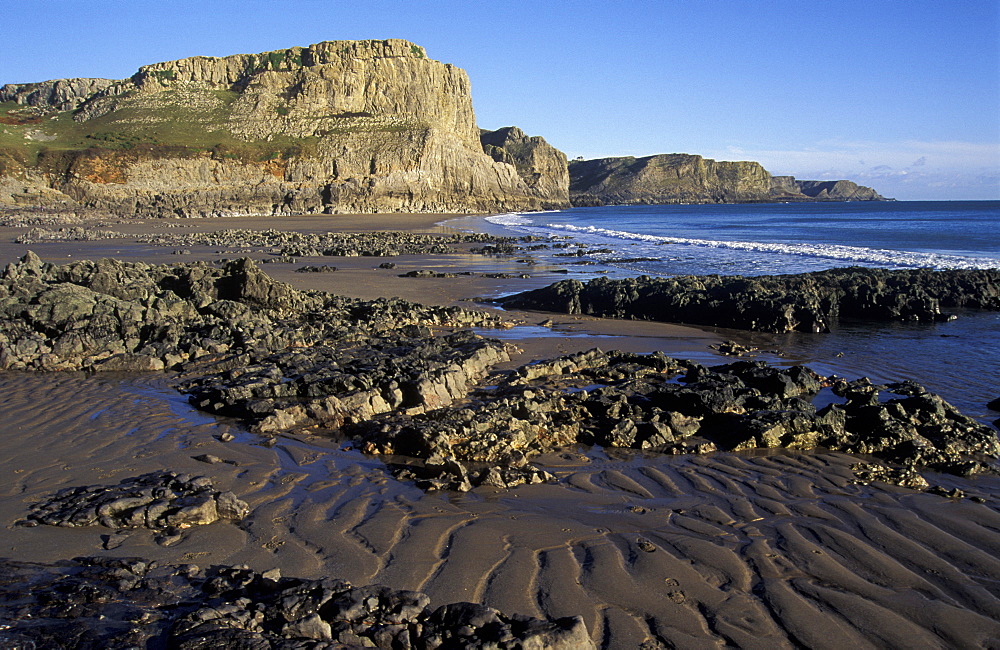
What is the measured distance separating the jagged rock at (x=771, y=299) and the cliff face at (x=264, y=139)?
2073 inches

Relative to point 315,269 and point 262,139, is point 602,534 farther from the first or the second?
point 262,139

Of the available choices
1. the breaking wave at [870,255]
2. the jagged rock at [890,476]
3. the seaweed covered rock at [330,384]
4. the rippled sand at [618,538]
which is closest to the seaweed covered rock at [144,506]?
the rippled sand at [618,538]

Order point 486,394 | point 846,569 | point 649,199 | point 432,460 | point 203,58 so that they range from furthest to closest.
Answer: point 649,199 < point 203,58 < point 486,394 < point 432,460 < point 846,569

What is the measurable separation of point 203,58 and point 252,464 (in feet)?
355

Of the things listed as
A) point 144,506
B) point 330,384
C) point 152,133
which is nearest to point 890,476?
point 330,384

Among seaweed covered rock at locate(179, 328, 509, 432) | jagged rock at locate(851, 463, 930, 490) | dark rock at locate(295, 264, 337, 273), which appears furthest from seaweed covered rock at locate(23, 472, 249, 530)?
dark rock at locate(295, 264, 337, 273)

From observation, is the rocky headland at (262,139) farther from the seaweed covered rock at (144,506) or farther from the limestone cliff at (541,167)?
the seaweed covered rock at (144,506)

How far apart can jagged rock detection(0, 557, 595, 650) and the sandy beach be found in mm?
534

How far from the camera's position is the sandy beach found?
400 cm

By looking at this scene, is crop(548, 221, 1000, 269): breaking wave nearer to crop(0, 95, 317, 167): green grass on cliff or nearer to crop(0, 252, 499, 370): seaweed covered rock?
crop(0, 252, 499, 370): seaweed covered rock

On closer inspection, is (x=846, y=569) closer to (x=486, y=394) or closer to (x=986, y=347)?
(x=486, y=394)

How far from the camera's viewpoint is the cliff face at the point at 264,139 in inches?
2520

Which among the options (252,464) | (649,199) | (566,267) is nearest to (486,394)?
(252,464)

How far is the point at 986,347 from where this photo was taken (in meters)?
12.3
